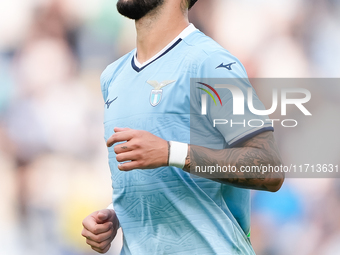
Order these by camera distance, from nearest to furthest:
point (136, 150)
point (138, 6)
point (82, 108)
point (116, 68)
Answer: point (136, 150)
point (138, 6)
point (116, 68)
point (82, 108)

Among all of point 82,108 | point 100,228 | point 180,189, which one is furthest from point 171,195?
point 82,108

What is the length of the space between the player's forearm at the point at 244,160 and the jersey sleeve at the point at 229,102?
30mm

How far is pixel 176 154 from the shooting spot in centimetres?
106

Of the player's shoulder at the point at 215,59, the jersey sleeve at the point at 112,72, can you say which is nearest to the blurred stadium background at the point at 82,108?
the jersey sleeve at the point at 112,72

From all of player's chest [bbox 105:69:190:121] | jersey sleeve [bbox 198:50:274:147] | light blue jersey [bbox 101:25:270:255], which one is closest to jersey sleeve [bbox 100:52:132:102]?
player's chest [bbox 105:69:190:121]

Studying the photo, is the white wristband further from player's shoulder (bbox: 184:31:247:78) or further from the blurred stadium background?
the blurred stadium background

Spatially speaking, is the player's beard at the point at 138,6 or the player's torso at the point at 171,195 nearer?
the player's torso at the point at 171,195

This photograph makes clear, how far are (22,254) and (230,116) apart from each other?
275 cm

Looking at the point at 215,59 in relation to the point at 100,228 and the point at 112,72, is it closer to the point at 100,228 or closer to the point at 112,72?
the point at 112,72

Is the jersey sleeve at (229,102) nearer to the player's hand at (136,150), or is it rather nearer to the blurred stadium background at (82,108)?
the player's hand at (136,150)

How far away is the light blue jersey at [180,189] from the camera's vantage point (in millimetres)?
1180

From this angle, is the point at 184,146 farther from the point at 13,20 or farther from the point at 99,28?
the point at 13,20

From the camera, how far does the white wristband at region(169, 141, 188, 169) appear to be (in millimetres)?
1059

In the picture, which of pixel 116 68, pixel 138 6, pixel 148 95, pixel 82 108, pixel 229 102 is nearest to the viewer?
pixel 229 102
